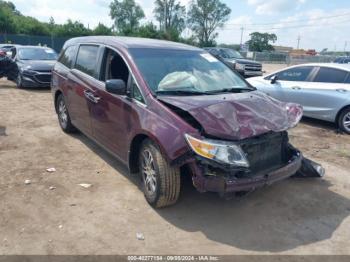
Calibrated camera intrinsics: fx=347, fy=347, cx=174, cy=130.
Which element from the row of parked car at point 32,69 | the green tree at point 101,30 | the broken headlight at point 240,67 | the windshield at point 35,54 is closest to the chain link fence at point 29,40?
the green tree at point 101,30

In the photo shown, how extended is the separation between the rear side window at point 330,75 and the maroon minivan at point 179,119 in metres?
3.86

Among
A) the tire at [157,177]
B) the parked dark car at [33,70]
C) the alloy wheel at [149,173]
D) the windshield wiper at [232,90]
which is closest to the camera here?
the tire at [157,177]

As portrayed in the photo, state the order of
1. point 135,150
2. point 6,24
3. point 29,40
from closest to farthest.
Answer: point 135,150, point 29,40, point 6,24

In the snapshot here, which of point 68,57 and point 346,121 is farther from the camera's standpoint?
point 346,121

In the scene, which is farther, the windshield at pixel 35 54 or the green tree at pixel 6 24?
the green tree at pixel 6 24

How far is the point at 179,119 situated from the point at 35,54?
466 inches

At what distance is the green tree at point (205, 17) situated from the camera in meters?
78.7

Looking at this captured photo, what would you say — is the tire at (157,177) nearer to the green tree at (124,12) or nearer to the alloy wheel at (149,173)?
the alloy wheel at (149,173)

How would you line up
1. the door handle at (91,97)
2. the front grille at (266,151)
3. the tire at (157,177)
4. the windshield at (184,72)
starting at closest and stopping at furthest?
the front grille at (266,151), the tire at (157,177), the windshield at (184,72), the door handle at (91,97)

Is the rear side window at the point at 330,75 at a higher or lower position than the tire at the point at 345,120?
higher

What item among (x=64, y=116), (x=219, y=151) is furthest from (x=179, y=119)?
(x=64, y=116)

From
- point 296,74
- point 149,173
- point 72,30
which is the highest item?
point 72,30

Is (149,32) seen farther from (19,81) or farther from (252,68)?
(19,81)

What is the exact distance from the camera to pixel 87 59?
5547 mm
